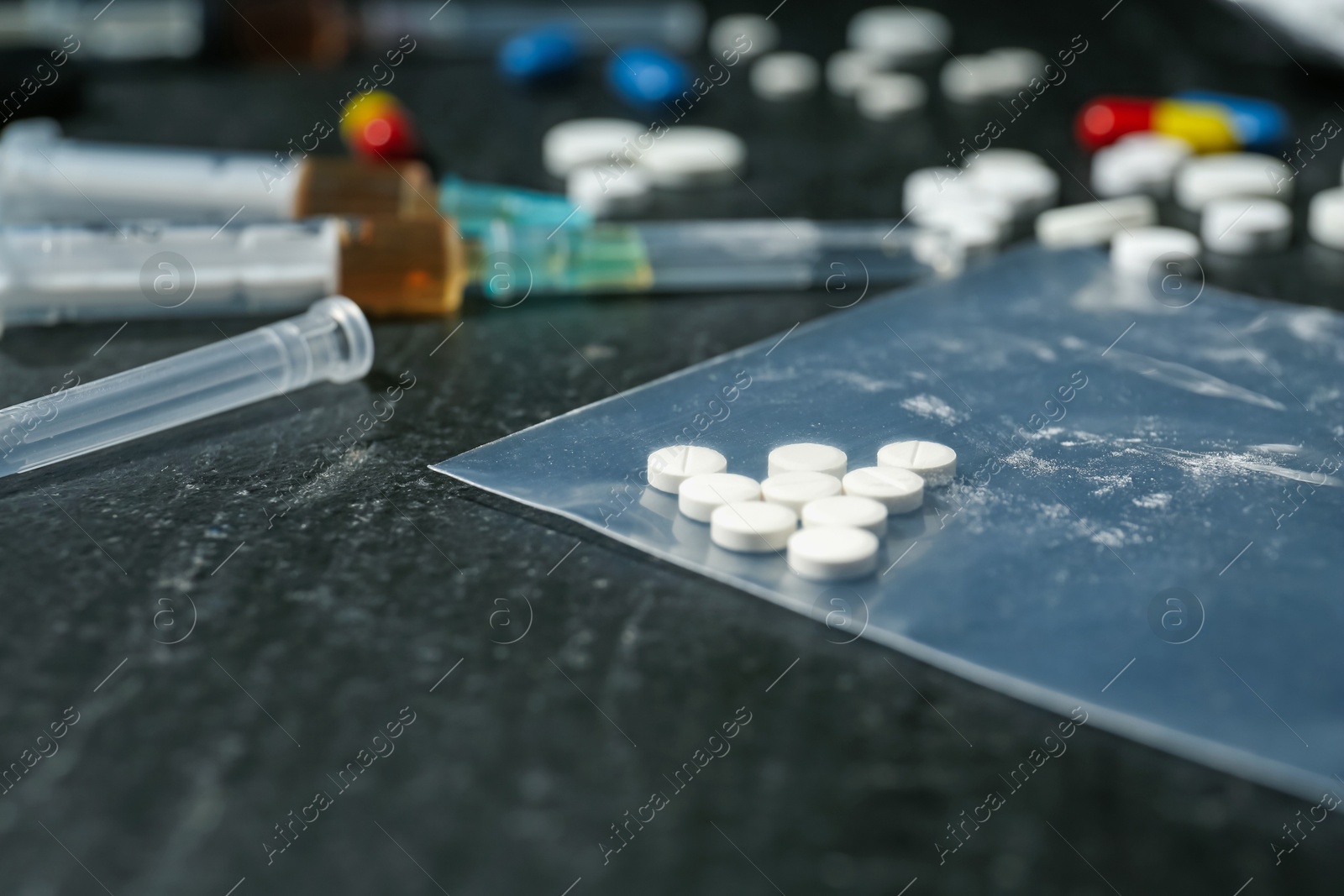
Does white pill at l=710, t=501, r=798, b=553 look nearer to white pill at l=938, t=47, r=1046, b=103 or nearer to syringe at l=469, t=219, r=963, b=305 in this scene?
syringe at l=469, t=219, r=963, b=305

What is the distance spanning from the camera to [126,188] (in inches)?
44.3

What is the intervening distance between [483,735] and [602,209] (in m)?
0.80

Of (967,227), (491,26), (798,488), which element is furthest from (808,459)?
(491,26)

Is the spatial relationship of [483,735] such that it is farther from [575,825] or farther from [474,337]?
[474,337]

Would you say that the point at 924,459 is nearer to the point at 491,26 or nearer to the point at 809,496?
the point at 809,496

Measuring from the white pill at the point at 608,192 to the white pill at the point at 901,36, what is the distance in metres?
0.67

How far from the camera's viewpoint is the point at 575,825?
1.64 ft

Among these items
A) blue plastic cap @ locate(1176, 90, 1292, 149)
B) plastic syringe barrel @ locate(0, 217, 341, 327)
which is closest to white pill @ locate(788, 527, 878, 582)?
plastic syringe barrel @ locate(0, 217, 341, 327)

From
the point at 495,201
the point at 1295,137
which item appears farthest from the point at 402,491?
the point at 1295,137

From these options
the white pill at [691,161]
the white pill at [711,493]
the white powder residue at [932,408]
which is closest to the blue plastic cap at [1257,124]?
the white pill at [691,161]

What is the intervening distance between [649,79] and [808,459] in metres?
0.99

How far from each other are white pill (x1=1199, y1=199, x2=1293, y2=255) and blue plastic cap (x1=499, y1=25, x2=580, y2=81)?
2.99ft

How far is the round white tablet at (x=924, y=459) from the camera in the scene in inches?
29.3

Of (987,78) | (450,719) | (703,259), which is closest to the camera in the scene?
(450,719)
